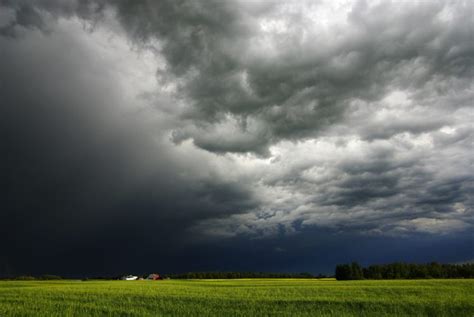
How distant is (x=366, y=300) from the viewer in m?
38.1

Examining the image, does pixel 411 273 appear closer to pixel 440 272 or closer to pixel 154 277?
pixel 440 272

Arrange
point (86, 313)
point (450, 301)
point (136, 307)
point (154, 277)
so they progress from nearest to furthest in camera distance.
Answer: point (86, 313) → point (136, 307) → point (450, 301) → point (154, 277)

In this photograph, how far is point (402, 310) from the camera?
33.1 m

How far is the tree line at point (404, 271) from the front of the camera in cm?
Answer: 15150

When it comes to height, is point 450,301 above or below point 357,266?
below

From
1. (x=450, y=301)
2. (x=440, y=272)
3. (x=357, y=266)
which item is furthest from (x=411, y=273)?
(x=450, y=301)

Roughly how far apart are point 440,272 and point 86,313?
158419mm

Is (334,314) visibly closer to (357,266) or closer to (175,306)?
(175,306)

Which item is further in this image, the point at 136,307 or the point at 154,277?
the point at 154,277

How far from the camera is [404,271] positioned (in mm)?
160125

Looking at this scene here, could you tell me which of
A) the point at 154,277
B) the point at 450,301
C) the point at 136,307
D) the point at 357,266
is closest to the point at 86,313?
the point at 136,307

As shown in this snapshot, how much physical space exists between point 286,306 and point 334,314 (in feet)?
18.5

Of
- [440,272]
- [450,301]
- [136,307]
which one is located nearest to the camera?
[136,307]

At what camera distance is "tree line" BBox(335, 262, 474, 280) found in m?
152
